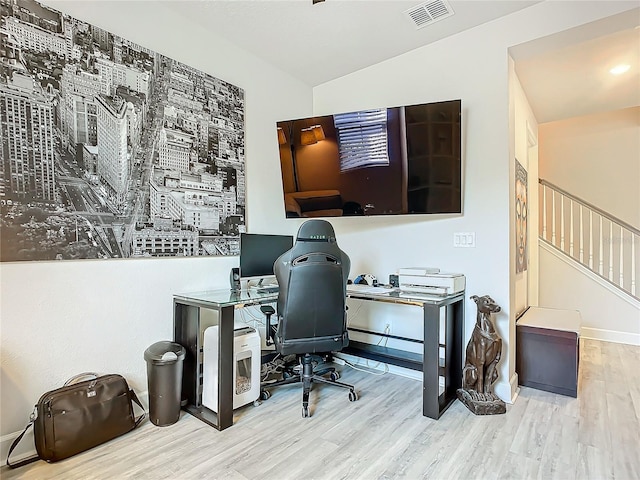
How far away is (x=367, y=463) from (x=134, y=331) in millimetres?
1698

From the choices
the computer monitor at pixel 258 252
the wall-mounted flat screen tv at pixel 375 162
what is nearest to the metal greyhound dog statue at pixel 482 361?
the wall-mounted flat screen tv at pixel 375 162

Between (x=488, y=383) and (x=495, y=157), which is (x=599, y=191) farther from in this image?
(x=488, y=383)

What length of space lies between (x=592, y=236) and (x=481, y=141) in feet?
10.6

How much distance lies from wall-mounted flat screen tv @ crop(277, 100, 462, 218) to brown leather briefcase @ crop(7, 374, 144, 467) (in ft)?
6.58

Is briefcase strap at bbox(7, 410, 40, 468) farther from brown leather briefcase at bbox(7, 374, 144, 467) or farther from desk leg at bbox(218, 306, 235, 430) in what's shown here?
desk leg at bbox(218, 306, 235, 430)

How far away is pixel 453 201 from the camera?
2.75 metres

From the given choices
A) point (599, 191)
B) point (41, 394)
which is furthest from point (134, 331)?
point (599, 191)

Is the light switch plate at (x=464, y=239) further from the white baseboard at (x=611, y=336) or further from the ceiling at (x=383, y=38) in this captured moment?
the white baseboard at (x=611, y=336)

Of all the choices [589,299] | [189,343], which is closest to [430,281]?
[189,343]

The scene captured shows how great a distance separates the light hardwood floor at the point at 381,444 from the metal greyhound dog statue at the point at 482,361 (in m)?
0.11

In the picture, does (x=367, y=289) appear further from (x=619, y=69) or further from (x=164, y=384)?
(x=619, y=69)

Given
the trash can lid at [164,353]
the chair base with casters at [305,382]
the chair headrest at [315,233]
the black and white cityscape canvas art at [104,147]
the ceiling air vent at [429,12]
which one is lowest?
the chair base with casters at [305,382]

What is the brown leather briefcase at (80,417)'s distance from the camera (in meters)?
1.83

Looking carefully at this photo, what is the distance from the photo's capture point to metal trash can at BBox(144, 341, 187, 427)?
2221 mm
